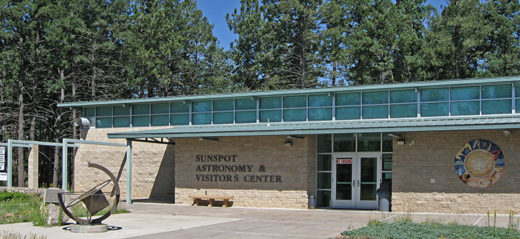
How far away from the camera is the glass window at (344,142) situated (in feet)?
74.9

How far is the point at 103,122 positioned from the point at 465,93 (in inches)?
707

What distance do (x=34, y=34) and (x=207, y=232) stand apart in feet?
102

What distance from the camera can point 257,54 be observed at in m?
41.8

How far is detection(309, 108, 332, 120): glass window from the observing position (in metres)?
25.3

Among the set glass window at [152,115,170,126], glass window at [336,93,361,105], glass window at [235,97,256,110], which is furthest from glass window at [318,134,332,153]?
glass window at [152,115,170,126]

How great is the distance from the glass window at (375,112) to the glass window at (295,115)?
2.67 m

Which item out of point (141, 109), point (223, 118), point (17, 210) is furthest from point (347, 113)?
point (17, 210)

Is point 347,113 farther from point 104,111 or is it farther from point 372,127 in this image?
point 104,111

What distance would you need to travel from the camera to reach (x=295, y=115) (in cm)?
2598

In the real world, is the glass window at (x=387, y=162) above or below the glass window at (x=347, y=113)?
below

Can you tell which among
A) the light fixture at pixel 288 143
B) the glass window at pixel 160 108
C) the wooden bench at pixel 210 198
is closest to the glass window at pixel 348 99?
the light fixture at pixel 288 143

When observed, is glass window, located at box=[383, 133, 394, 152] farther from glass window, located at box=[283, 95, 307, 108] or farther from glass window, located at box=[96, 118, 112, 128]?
glass window, located at box=[96, 118, 112, 128]

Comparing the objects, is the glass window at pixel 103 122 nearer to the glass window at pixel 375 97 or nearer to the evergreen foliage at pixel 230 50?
the evergreen foliage at pixel 230 50

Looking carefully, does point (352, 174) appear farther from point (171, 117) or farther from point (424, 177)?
point (171, 117)
